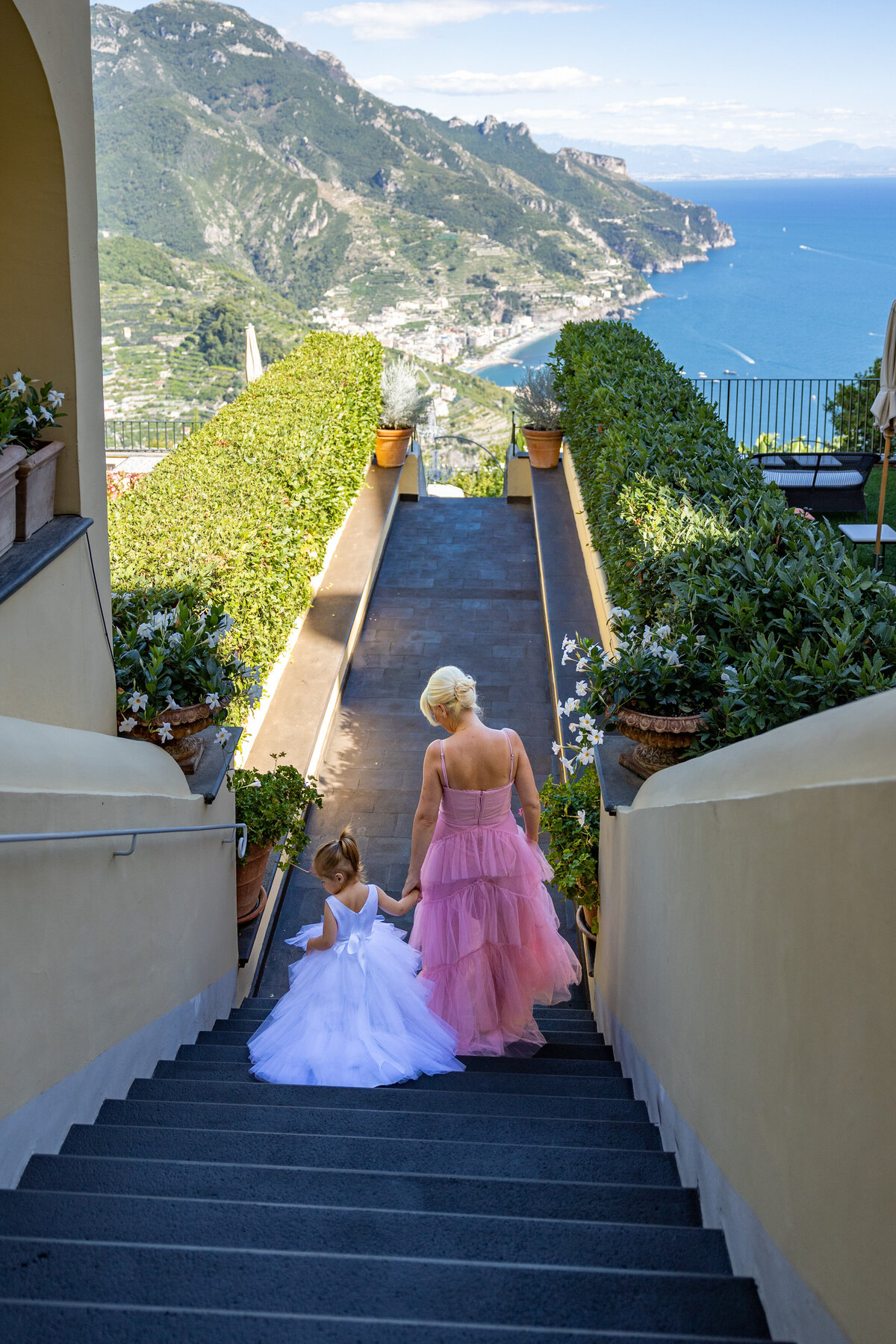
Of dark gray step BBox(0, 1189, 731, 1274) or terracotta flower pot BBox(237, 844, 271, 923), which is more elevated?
dark gray step BBox(0, 1189, 731, 1274)

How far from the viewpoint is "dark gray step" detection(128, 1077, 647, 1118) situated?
339 cm

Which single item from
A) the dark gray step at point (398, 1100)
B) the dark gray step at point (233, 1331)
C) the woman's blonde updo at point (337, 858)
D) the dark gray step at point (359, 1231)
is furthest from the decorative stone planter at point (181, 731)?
the dark gray step at point (233, 1331)

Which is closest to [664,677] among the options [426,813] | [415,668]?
[426,813]

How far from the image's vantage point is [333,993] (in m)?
4.38

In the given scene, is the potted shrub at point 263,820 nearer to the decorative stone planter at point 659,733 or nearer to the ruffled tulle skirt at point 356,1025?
the ruffled tulle skirt at point 356,1025

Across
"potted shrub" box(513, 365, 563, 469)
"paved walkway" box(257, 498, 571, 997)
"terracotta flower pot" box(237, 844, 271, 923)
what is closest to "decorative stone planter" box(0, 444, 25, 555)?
"terracotta flower pot" box(237, 844, 271, 923)

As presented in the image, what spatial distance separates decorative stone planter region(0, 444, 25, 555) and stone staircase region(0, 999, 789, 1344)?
6.01ft

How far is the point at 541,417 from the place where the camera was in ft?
41.8

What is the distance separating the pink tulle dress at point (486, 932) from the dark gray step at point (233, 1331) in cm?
257

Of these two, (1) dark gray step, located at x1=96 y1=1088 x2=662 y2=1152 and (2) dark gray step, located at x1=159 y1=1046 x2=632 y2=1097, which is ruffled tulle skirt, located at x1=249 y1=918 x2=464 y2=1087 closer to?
(2) dark gray step, located at x1=159 y1=1046 x2=632 y2=1097

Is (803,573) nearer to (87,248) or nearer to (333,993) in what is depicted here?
(333,993)

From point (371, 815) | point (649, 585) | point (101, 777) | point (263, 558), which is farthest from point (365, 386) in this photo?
point (101, 777)

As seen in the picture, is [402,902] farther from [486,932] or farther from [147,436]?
[147,436]

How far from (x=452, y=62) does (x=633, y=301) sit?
115 m
